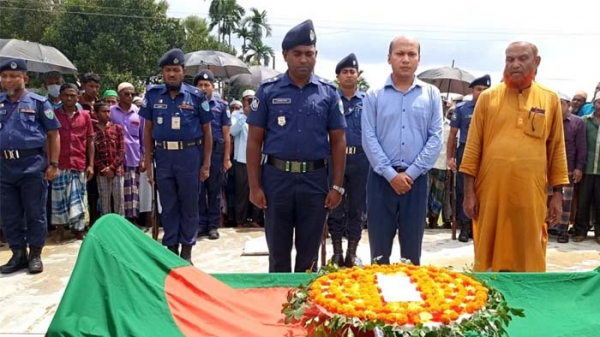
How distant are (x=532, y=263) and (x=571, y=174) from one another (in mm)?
3683

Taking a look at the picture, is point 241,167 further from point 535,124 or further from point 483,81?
point 535,124

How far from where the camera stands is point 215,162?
6430 millimetres

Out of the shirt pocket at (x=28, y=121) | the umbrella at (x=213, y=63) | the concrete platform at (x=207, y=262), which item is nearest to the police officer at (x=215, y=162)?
the concrete platform at (x=207, y=262)

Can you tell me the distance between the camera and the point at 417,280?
239 cm

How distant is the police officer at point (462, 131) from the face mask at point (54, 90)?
468cm

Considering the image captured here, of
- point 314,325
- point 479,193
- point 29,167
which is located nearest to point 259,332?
point 314,325

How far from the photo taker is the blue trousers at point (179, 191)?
4754 mm

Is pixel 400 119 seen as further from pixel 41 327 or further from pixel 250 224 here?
pixel 250 224

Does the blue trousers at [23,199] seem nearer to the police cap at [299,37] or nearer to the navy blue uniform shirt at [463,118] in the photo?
the police cap at [299,37]

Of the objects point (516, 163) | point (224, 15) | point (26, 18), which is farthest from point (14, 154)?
point (224, 15)

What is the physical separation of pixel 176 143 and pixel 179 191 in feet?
1.50

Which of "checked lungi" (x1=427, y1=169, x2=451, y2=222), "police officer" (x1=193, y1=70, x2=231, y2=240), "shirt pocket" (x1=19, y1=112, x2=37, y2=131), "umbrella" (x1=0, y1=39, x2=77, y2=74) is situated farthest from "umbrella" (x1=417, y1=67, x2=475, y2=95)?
"shirt pocket" (x1=19, y1=112, x2=37, y2=131)

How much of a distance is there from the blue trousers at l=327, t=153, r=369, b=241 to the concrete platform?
1.41 ft

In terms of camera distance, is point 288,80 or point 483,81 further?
point 483,81
